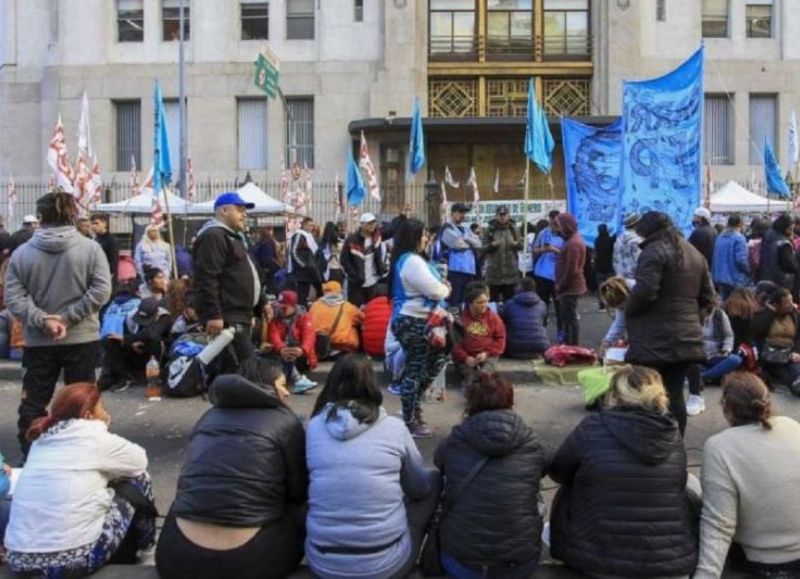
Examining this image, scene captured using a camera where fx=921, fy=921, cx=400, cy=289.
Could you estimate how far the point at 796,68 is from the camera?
1225 inches

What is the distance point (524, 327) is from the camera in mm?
10719

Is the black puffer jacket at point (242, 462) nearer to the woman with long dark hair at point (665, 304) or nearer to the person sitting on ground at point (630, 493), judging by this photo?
the person sitting on ground at point (630, 493)

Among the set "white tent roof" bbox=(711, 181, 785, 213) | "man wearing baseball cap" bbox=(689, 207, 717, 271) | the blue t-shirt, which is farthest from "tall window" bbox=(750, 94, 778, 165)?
the blue t-shirt

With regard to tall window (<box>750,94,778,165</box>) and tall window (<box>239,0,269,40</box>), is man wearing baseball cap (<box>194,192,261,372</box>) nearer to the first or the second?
tall window (<box>239,0,269,40</box>)

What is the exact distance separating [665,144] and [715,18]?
23.3 m

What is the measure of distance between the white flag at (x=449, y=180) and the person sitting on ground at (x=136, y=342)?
18731mm

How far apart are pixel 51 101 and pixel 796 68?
25481 millimetres

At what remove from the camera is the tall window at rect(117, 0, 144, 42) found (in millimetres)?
32188

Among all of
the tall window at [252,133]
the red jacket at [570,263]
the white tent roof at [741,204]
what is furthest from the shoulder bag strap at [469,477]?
the tall window at [252,133]

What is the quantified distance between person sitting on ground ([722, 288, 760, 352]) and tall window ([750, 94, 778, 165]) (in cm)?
2349

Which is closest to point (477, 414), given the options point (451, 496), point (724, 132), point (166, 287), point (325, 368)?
point (451, 496)

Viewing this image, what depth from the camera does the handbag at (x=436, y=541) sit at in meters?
4.09

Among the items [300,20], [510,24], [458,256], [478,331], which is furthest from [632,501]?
[300,20]

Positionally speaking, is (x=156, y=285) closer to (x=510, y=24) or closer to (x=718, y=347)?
(x=718, y=347)
